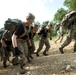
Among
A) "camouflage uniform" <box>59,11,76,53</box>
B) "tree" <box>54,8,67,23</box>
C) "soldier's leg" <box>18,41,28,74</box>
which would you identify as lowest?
"soldier's leg" <box>18,41,28,74</box>

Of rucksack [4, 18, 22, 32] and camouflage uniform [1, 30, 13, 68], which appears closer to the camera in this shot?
rucksack [4, 18, 22, 32]

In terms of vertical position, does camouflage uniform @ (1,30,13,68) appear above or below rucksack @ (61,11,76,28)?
below

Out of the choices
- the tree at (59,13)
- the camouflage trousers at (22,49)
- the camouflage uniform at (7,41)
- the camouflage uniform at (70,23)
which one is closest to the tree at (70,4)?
the tree at (59,13)

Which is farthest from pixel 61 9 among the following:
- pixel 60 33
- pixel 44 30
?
pixel 44 30

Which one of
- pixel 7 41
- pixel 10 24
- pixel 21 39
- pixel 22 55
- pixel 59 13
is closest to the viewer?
pixel 22 55

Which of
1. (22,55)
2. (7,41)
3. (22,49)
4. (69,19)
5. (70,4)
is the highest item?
(70,4)

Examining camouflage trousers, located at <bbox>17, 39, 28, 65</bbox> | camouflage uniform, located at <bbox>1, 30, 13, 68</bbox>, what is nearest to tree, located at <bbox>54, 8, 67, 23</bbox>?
camouflage uniform, located at <bbox>1, 30, 13, 68</bbox>

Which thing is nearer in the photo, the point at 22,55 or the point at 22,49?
the point at 22,55

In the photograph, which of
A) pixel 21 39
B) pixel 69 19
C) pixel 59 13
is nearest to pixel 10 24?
pixel 21 39

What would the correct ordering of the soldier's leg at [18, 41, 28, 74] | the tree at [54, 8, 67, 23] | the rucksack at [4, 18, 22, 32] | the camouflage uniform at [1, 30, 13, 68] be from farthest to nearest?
1. the tree at [54, 8, 67, 23]
2. the camouflage uniform at [1, 30, 13, 68]
3. the rucksack at [4, 18, 22, 32]
4. the soldier's leg at [18, 41, 28, 74]

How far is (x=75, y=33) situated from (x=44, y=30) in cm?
151

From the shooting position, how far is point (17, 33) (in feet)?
24.7

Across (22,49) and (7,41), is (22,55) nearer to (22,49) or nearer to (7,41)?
(22,49)

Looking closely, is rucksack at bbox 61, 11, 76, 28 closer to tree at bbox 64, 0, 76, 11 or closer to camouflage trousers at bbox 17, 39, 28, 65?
camouflage trousers at bbox 17, 39, 28, 65
